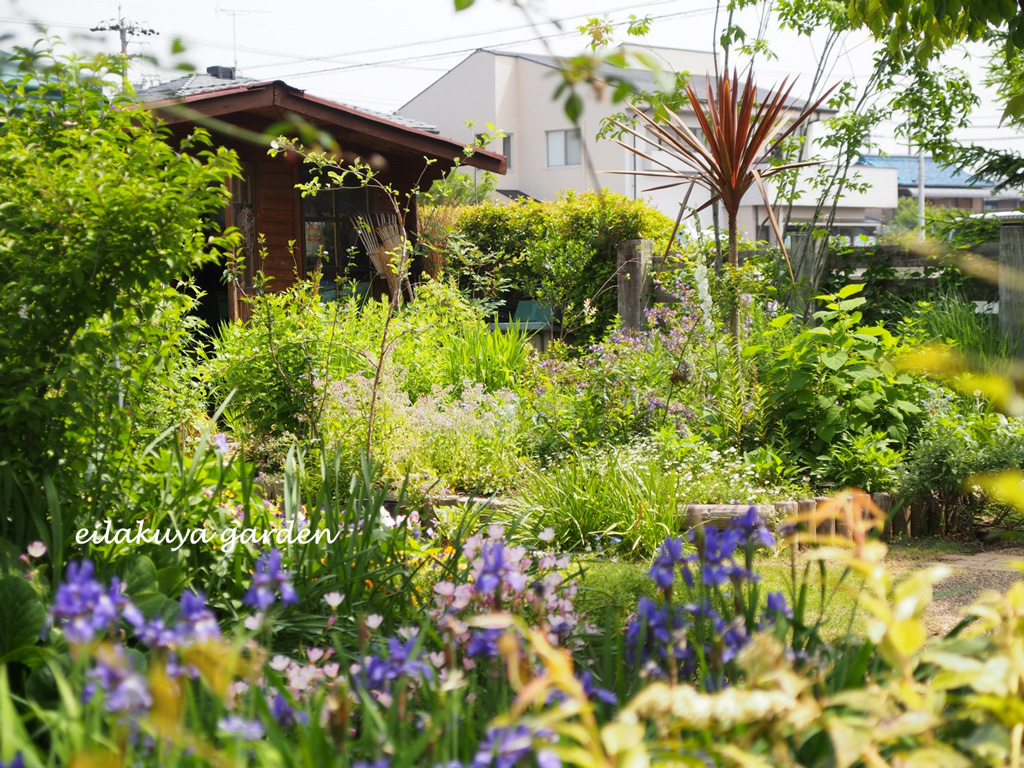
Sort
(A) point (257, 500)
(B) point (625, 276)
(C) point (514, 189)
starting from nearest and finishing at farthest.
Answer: (A) point (257, 500) → (B) point (625, 276) → (C) point (514, 189)

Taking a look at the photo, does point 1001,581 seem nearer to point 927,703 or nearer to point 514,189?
point 927,703

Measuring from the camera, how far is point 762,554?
174 inches

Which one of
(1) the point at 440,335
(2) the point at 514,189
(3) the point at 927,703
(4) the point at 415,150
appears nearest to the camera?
(3) the point at 927,703

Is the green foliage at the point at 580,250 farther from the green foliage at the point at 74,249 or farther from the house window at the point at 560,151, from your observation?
the house window at the point at 560,151

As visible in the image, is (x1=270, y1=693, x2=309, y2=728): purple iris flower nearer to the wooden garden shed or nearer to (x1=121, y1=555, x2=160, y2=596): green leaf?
(x1=121, y1=555, x2=160, y2=596): green leaf

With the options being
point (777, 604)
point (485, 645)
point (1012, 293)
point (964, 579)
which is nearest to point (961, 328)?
point (1012, 293)

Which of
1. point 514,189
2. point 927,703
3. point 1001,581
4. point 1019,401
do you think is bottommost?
point 1001,581

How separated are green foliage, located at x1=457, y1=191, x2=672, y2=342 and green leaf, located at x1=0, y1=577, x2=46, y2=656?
691cm

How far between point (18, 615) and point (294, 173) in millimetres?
9232

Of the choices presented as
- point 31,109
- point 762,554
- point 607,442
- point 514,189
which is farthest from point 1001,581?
point 514,189

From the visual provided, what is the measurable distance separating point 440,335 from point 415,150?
4.00 meters

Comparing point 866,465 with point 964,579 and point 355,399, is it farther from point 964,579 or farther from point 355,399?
point 355,399

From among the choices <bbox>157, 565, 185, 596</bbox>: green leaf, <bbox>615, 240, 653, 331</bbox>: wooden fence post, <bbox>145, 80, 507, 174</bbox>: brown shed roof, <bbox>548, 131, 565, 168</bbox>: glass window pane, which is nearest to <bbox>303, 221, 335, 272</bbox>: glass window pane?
<bbox>145, 80, 507, 174</bbox>: brown shed roof

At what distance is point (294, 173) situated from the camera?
10711 mm
